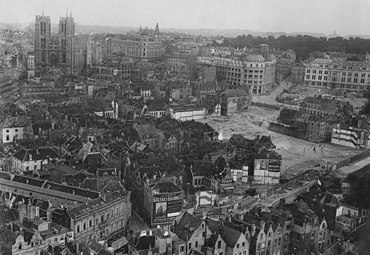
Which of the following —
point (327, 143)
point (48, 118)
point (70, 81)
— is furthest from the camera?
point (70, 81)

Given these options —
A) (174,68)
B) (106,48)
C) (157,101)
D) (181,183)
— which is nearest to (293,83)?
(174,68)

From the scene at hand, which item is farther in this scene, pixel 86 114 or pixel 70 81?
pixel 70 81

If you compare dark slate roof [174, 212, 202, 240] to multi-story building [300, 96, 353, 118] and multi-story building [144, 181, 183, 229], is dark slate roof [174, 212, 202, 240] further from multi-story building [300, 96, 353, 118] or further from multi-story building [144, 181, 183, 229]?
multi-story building [300, 96, 353, 118]

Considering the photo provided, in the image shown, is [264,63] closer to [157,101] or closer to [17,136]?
[157,101]

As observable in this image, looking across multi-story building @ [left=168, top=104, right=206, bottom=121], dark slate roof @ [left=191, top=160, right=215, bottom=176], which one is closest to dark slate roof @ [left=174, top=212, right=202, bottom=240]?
dark slate roof @ [left=191, top=160, right=215, bottom=176]

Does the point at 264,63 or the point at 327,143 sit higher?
the point at 264,63

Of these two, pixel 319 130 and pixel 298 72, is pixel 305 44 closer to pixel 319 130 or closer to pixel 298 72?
pixel 298 72

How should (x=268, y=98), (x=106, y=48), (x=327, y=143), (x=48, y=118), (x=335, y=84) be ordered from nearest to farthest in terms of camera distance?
(x=48, y=118)
(x=327, y=143)
(x=268, y=98)
(x=335, y=84)
(x=106, y=48)
